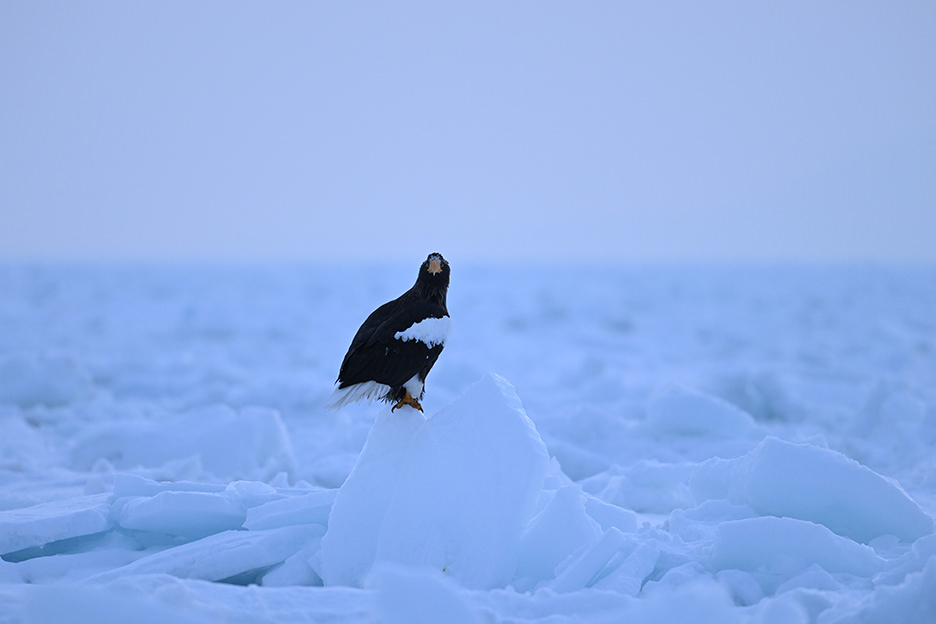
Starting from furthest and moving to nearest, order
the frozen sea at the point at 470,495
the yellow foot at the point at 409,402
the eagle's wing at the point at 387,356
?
1. the yellow foot at the point at 409,402
2. the eagle's wing at the point at 387,356
3. the frozen sea at the point at 470,495

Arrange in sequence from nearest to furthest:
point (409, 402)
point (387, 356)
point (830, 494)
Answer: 1. point (387, 356)
2. point (409, 402)
3. point (830, 494)

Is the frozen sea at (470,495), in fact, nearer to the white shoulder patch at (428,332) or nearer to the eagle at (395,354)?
the eagle at (395,354)

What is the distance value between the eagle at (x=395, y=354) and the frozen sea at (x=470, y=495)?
0.47ft

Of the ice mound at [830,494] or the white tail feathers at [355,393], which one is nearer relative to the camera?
the white tail feathers at [355,393]

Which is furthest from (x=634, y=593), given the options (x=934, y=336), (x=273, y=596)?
(x=934, y=336)

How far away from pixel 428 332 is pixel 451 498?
59 cm

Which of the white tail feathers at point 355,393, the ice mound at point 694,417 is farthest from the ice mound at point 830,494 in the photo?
the ice mound at point 694,417

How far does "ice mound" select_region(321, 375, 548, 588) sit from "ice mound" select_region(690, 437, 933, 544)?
1045 millimetres

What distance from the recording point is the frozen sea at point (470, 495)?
196cm

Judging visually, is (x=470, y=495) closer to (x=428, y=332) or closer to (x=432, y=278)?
(x=428, y=332)

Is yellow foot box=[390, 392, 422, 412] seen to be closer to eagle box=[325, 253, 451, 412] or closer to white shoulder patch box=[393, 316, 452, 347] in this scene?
eagle box=[325, 253, 451, 412]

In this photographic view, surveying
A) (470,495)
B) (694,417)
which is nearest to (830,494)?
(470,495)

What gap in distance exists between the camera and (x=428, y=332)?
8.68 ft

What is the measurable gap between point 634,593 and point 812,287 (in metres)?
25.4
